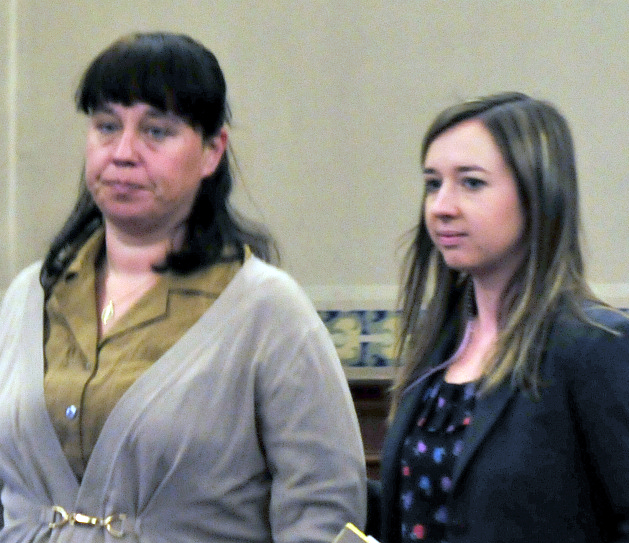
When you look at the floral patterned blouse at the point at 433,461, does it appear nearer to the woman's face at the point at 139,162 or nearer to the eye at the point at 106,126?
the woman's face at the point at 139,162

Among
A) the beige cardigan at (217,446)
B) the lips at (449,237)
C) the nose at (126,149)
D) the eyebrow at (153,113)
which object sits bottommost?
the beige cardigan at (217,446)

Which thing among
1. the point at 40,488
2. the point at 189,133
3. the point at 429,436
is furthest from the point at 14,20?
the point at 429,436

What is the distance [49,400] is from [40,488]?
16 centimetres

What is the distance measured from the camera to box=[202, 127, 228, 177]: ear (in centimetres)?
209

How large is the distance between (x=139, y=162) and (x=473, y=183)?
0.62 meters

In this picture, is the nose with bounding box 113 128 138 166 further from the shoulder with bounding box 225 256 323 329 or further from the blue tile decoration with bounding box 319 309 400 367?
the blue tile decoration with bounding box 319 309 400 367

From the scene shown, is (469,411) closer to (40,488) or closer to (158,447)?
(158,447)

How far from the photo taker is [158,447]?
1.90m

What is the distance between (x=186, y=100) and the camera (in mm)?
2014

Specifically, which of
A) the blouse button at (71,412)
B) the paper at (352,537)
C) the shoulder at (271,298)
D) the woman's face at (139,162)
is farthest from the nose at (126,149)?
the paper at (352,537)

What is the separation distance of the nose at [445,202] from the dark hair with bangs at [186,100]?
0.51m

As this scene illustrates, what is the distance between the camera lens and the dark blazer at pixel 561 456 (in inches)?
62.6

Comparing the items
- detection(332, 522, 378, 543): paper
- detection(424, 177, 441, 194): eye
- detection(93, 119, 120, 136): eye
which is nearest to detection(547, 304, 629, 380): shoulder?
detection(424, 177, 441, 194): eye

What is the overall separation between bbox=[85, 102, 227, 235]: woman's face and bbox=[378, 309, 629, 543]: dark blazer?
743 millimetres
